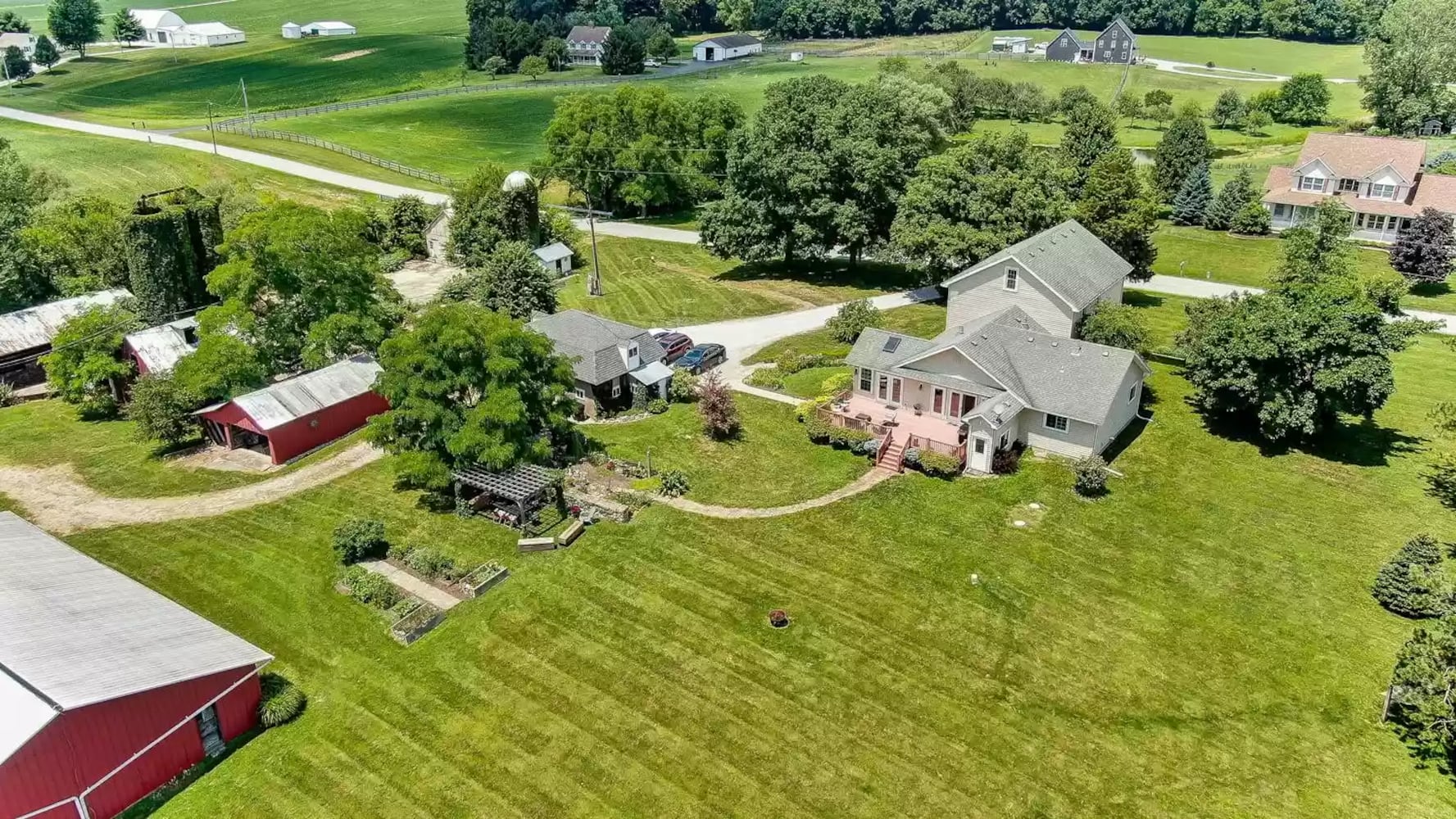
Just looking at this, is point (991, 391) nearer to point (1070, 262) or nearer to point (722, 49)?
point (1070, 262)

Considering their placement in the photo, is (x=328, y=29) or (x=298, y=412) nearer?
(x=298, y=412)

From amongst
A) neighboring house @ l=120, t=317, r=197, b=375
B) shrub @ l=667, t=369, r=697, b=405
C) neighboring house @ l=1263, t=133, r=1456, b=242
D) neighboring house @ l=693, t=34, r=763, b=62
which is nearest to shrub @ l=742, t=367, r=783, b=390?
shrub @ l=667, t=369, r=697, b=405

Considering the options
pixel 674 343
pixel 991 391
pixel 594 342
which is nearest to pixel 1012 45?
pixel 674 343

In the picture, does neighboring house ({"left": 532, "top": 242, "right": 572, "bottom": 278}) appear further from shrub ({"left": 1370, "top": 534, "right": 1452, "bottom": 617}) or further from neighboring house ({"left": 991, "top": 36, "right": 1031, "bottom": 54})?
neighboring house ({"left": 991, "top": 36, "right": 1031, "bottom": 54})

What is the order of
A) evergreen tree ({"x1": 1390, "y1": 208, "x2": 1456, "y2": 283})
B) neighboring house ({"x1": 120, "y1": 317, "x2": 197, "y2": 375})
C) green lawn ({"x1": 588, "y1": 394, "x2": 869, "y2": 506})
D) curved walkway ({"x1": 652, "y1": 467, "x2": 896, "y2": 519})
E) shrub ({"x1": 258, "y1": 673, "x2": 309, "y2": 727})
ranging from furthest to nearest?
evergreen tree ({"x1": 1390, "y1": 208, "x2": 1456, "y2": 283}), neighboring house ({"x1": 120, "y1": 317, "x2": 197, "y2": 375}), green lawn ({"x1": 588, "y1": 394, "x2": 869, "y2": 506}), curved walkway ({"x1": 652, "y1": 467, "x2": 896, "y2": 519}), shrub ({"x1": 258, "y1": 673, "x2": 309, "y2": 727})

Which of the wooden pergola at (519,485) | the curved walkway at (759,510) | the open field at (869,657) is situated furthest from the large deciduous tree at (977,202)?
the wooden pergola at (519,485)

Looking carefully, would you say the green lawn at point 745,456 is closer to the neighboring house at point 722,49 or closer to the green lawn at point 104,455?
the green lawn at point 104,455
